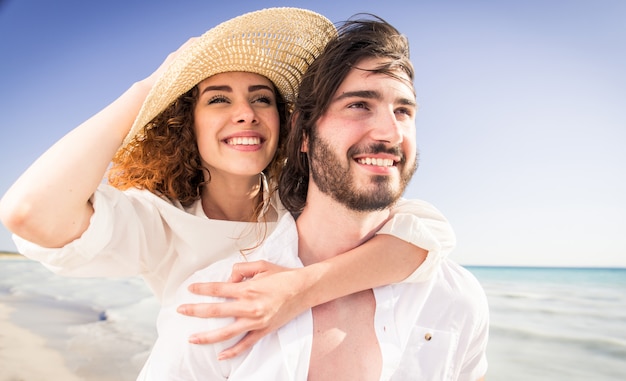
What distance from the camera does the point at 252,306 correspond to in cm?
179

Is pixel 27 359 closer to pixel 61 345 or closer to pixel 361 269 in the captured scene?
pixel 61 345

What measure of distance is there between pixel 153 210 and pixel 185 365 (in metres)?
0.86

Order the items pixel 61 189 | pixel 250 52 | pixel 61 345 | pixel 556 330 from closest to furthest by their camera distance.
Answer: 1. pixel 61 189
2. pixel 250 52
3. pixel 61 345
4. pixel 556 330

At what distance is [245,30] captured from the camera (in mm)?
2359

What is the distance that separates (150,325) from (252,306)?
346 inches

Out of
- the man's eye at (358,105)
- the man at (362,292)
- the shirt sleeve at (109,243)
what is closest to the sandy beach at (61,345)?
the shirt sleeve at (109,243)

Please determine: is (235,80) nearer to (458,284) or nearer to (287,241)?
(287,241)

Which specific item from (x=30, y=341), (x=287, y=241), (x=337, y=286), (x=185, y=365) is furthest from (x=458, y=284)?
(x=30, y=341)

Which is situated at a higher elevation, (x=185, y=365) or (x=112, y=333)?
(x=185, y=365)

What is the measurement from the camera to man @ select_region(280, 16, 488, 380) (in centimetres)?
198

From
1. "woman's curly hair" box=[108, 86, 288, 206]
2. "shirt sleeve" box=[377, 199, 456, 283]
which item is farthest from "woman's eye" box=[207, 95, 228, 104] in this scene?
"shirt sleeve" box=[377, 199, 456, 283]

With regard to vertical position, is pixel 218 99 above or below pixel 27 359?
above

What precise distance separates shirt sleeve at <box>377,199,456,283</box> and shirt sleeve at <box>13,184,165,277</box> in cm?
103

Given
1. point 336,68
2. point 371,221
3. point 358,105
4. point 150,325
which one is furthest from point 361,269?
point 150,325
